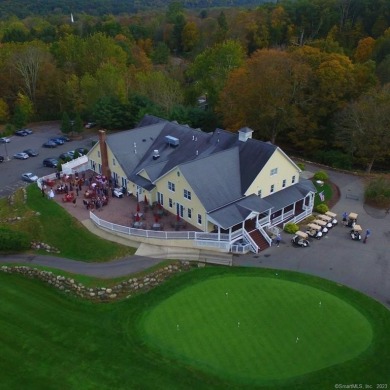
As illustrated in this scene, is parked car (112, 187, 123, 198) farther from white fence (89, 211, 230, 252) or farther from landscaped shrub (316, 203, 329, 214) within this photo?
landscaped shrub (316, 203, 329, 214)

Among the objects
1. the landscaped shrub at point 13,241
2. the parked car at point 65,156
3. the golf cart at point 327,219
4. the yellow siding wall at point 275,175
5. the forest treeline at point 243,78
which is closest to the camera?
the landscaped shrub at point 13,241

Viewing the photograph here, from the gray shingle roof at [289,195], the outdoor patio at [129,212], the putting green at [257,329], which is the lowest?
the putting green at [257,329]

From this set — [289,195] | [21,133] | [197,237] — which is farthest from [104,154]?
[21,133]

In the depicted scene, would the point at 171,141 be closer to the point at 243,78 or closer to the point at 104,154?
the point at 104,154

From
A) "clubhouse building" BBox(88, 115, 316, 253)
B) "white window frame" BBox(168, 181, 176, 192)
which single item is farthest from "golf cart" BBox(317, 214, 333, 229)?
"white window frame" BBox(168, 181, 176, 192)

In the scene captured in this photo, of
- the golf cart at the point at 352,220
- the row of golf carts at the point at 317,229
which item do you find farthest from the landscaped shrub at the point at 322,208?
the golf cart at the point at 352,220

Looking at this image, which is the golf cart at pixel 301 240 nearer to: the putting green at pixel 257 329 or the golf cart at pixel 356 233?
the golf cart at pixel 356 233
